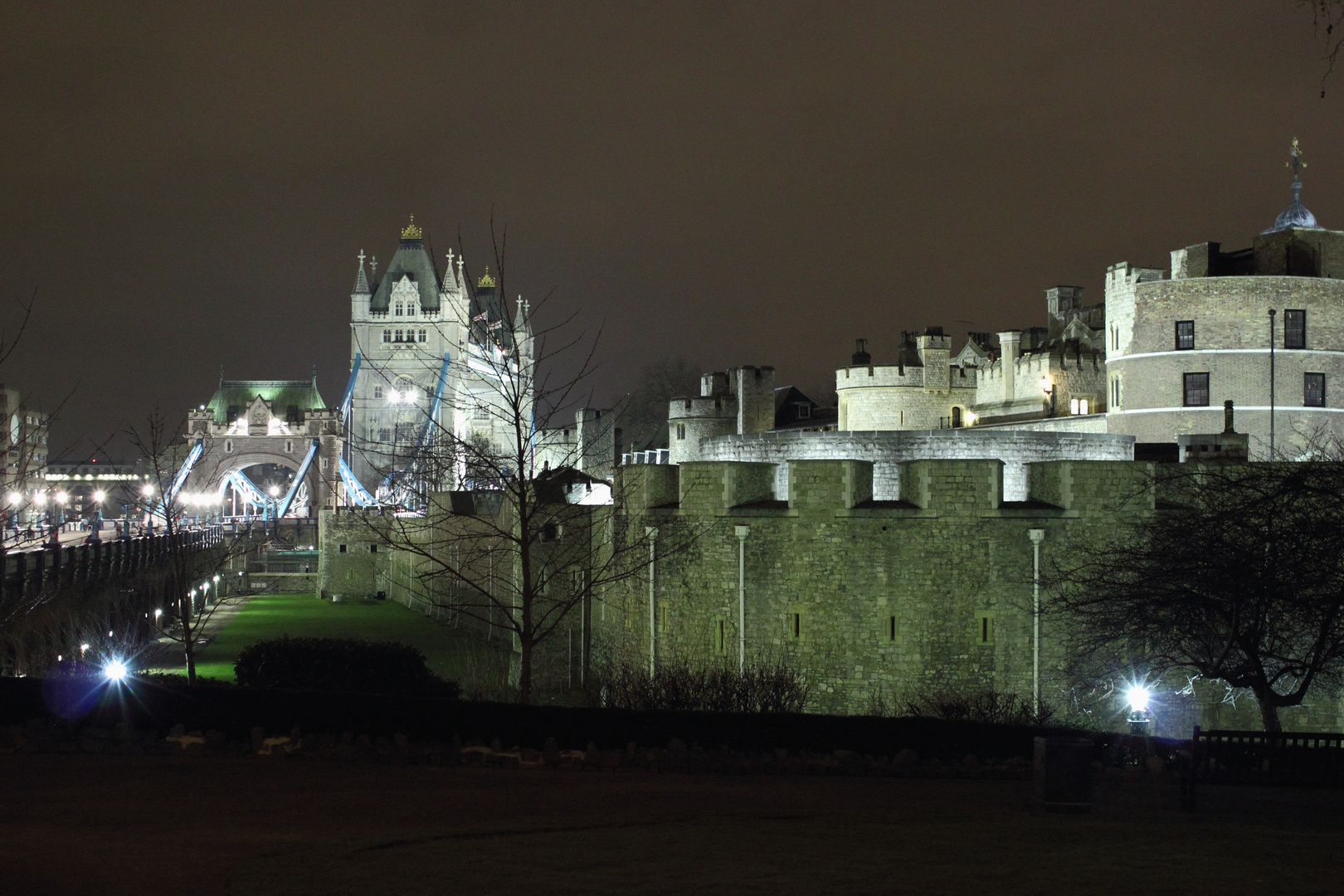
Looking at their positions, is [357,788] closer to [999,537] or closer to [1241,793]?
[1241,793]

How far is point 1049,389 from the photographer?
41656 millimetres

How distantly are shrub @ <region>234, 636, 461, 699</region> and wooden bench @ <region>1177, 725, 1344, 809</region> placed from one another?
899 centimetres

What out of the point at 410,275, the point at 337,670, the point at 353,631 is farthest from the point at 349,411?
the point at 337,670

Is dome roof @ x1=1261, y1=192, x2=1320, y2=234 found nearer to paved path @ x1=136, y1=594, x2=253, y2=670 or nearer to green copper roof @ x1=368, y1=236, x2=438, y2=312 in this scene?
paved path @ x1=136, y1=594, x2=253, y2=670

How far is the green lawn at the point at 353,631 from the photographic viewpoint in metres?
29.3

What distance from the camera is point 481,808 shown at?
34.9 ft

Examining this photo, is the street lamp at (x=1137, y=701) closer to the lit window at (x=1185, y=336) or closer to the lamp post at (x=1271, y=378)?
the lamp post at (x=1271, y=378)

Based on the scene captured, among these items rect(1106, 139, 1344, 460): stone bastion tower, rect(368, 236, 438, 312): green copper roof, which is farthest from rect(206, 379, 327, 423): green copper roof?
rect(1106, 139, 1344, 460): stone bastion tower

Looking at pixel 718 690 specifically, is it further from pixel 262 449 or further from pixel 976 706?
pixel 262 449

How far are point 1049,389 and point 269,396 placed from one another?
84.8 m

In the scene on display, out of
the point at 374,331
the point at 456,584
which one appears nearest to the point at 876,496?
the point at 456,584

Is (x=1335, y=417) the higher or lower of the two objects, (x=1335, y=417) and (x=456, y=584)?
the higher

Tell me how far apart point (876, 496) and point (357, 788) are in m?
12.8

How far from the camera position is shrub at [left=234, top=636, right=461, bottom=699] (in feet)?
56.7
